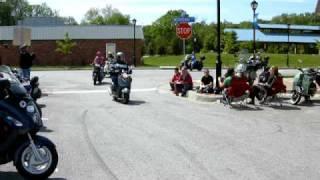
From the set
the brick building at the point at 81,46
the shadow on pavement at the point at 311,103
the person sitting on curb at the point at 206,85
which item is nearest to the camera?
the shadow on pavement at the point at 311,103

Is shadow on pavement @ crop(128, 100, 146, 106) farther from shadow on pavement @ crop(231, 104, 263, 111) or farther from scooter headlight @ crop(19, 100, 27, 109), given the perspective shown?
scooter headlight @ crop(19, 100, 27, 109)

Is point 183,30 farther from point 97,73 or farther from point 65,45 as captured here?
point 65,45

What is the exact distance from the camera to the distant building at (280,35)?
327 ft

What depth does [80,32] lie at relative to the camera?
60.3m

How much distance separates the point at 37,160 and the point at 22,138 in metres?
0.36

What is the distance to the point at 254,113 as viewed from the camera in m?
16.2

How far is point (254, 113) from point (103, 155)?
7.16 m

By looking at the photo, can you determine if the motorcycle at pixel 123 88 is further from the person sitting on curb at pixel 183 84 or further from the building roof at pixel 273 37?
the building roof at pixel 273 37

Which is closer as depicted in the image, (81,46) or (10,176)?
(10,176)

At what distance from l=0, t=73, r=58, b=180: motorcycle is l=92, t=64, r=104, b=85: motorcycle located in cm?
1985

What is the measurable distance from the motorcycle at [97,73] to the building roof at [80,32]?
103 ft

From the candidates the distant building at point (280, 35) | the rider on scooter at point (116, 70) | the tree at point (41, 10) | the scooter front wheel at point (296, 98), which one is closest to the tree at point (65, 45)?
the rider on scooter at point (116, 70)

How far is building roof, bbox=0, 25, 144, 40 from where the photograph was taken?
59719 mm

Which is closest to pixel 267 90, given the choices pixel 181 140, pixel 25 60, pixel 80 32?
pixel 181 140
